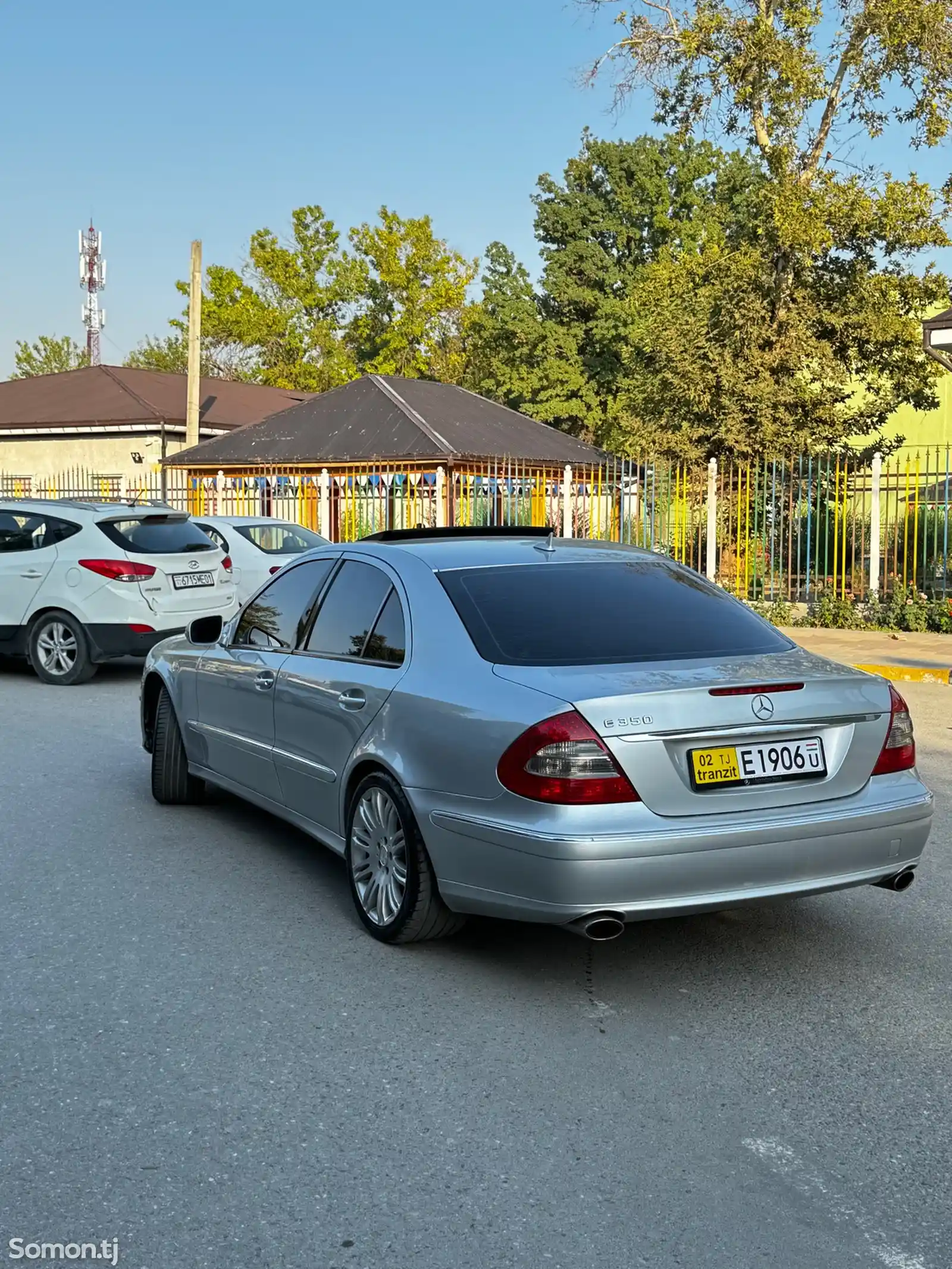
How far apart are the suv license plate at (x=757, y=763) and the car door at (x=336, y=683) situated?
4.12ft

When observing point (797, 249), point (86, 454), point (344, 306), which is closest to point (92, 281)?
point (344, 306)

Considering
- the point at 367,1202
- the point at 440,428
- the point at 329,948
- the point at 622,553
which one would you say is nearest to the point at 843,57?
the point at 440,428

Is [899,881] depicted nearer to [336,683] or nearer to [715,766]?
[715,766]

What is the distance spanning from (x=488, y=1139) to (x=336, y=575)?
3.01m

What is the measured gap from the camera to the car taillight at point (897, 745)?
4805 millimetres

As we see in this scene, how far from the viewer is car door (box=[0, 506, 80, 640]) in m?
12.8

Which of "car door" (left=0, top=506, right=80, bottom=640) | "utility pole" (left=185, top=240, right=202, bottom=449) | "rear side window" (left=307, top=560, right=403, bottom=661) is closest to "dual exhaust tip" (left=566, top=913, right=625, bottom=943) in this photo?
"rear side window" (left=307, top=560, right=403, bottom=661)

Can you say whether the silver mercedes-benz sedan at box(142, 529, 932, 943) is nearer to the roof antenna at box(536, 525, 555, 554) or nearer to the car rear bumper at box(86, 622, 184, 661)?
the roof antenna at box(536, 525, 555, 554)

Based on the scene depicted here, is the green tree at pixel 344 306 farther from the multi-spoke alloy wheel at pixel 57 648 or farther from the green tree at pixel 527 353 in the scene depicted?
the multi-spoke alloy wheel at pixel 57 648

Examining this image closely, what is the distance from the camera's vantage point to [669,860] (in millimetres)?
4285

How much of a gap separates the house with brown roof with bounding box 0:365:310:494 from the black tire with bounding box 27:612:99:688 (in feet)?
83.4

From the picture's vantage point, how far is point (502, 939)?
5.26m

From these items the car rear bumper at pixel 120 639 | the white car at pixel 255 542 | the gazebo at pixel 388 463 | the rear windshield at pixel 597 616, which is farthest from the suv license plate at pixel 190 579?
the gazebo at pixel 388 463

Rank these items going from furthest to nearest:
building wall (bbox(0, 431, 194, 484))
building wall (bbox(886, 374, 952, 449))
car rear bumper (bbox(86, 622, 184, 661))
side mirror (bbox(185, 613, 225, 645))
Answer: building wall (bbox(886, 374, 952, 449)), building wall (bbox(0, 431, 194, 484)), car rear bumper (bbox(86, 622, 184, 661)), side mirror (bbox(185, 613, 225, 645))
